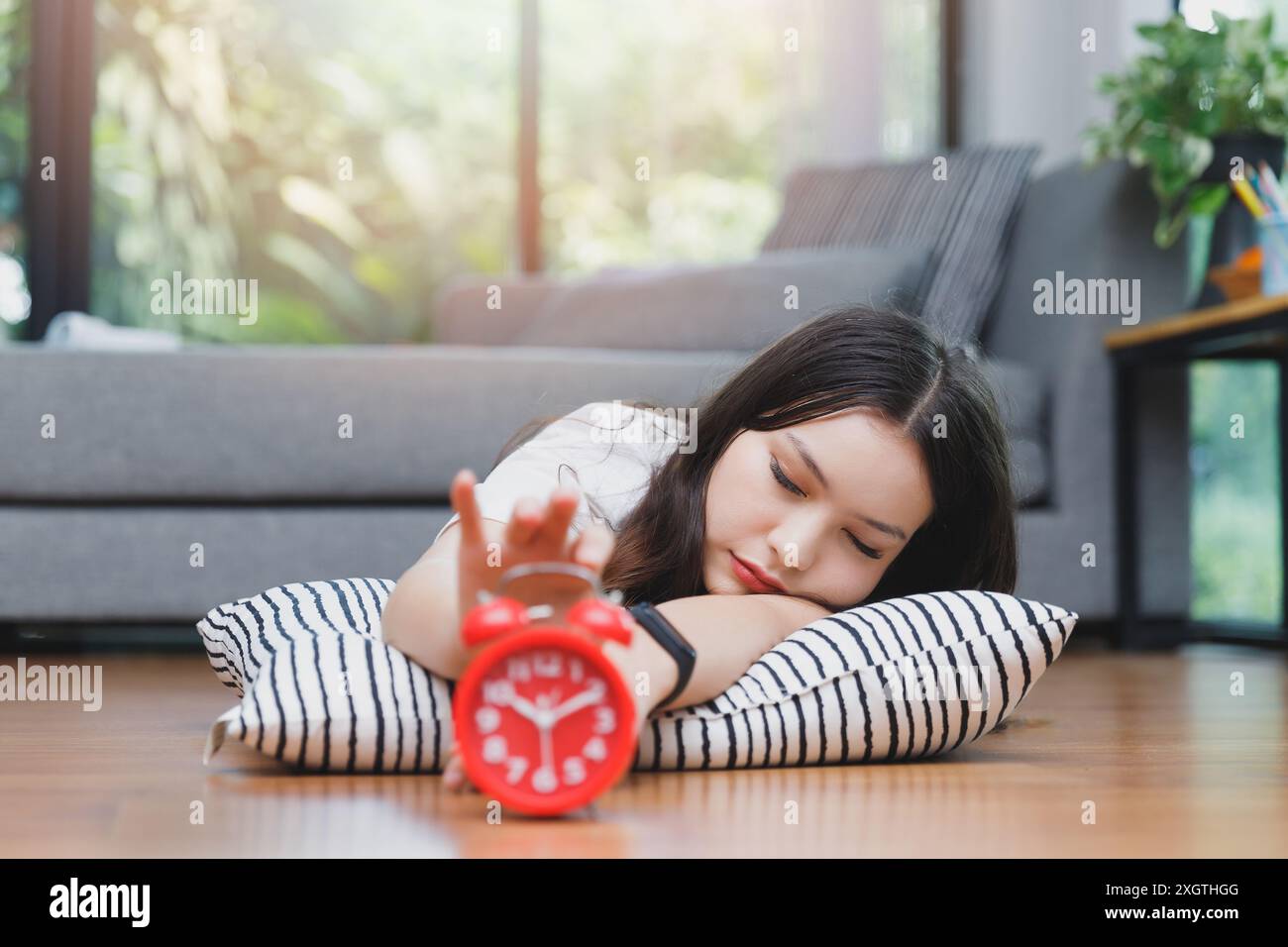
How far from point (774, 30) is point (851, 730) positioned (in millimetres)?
3550

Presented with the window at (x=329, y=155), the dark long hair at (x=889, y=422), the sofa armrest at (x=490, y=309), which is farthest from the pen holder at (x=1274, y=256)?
the window at (x=329, y=155)

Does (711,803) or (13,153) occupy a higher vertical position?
(13,153)

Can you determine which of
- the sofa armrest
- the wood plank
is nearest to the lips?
the wood plank

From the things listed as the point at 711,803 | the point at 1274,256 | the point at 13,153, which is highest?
the point at 13,153

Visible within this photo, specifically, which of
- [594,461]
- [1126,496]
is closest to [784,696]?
[594,461]

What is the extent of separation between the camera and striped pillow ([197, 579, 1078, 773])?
95 centimetres

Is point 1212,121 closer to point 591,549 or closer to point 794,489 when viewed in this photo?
point 794,489

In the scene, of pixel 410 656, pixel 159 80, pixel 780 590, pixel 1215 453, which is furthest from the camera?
pixel 159 80

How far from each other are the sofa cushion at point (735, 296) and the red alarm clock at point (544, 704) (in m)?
1.60

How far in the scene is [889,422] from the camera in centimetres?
121

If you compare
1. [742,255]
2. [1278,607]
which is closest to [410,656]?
[1278,607]

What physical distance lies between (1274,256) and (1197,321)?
0.21 meters

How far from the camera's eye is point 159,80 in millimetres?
4047

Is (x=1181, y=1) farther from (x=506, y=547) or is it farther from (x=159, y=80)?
(x=506, y=547)
